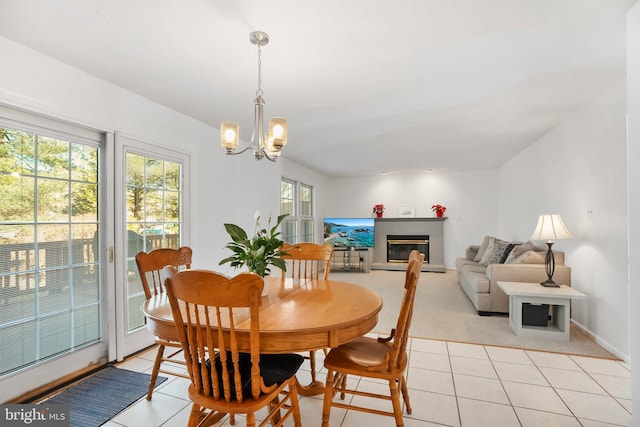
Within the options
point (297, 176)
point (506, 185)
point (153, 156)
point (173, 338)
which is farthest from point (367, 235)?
point (173, 338)

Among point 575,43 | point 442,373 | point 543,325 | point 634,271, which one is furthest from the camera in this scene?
point 543,325

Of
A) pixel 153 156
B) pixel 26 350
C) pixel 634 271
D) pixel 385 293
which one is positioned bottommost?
pixel 385 293

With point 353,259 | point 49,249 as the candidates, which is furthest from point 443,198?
point 49,249

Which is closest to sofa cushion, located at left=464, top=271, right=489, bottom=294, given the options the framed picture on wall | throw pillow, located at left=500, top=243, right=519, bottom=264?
throw pillow, located at left=500, top=243, right=519, bottom=264

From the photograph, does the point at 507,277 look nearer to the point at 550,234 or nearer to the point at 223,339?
the point at 550,234

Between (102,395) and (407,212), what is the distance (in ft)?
22.9

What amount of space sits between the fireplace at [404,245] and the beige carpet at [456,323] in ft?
6.88

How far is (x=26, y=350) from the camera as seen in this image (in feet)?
7.27

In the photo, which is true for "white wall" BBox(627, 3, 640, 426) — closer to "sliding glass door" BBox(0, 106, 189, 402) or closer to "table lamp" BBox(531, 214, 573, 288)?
"table lamp" BBox(531, 214, 573, 288)

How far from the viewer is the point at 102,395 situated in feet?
7.29

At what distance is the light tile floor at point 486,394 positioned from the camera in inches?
76.5

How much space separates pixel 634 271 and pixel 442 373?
144cm

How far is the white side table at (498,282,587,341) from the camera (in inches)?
124

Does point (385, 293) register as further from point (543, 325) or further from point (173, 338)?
point (173, 338)
